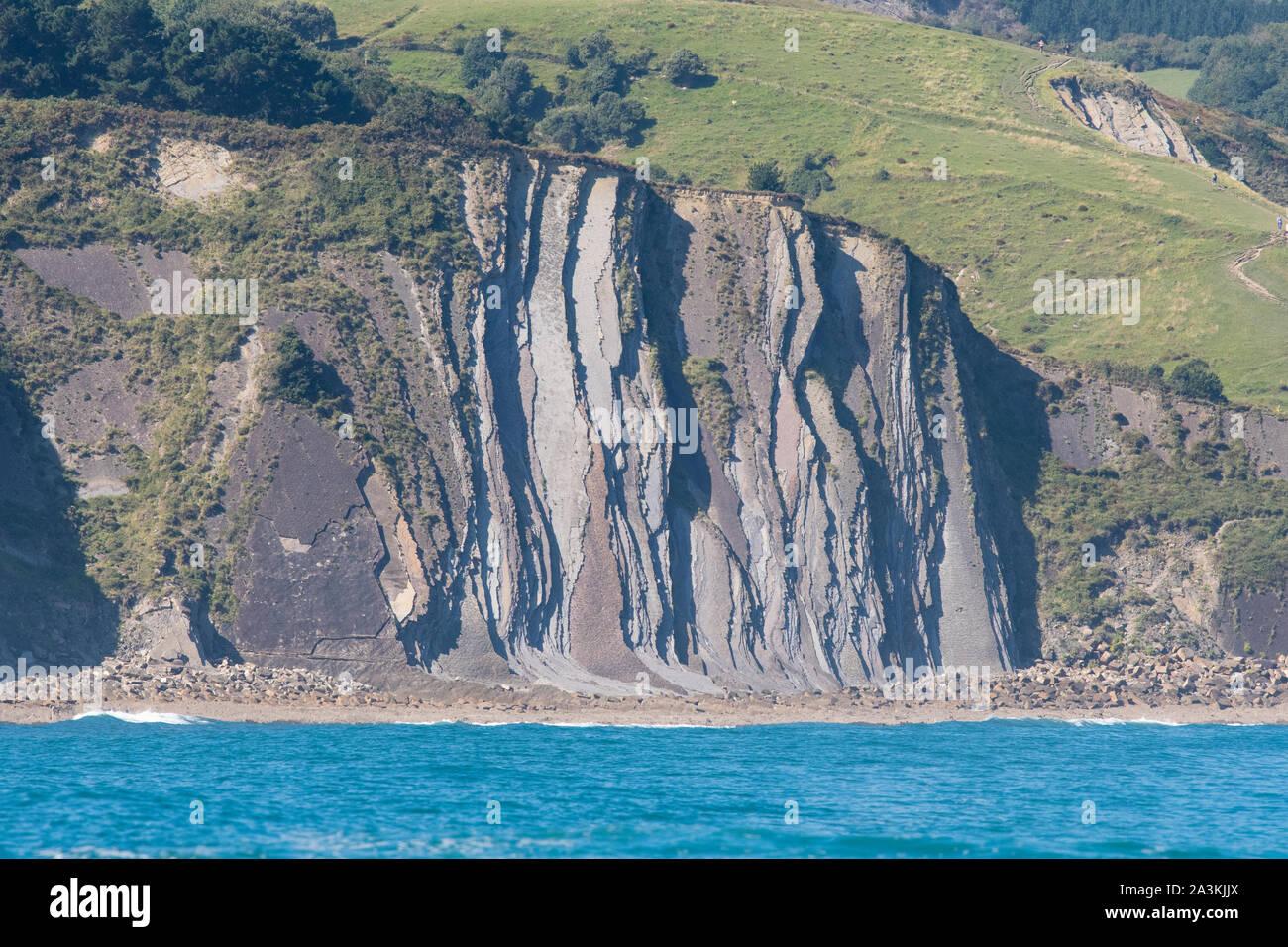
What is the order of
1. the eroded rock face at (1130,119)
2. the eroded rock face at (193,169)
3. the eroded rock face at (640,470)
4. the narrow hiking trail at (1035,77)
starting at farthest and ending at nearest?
the eroded rock face at (1130,119) < the narrow hiking trail at (1035,77) < the eroded rock face at (193,169) < the eroded rock face at (640,470)

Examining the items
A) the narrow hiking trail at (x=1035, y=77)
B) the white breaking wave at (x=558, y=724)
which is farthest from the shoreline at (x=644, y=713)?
the narrow hiking trail at (x=1035, y=77)

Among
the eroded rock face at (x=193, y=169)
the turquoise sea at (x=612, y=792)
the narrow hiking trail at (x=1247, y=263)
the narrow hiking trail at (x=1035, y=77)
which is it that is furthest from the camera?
the narrow hiking trail at (x=1035, y=77)

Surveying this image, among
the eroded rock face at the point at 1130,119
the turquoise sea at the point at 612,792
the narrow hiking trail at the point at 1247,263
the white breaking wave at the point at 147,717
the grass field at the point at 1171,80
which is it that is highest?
the grass field at the point at 1171,80

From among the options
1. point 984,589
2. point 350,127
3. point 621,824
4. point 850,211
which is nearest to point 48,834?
point 621,824

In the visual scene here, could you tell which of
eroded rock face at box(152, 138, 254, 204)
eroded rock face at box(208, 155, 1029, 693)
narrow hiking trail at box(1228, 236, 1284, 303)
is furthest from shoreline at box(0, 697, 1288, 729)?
narrow hiking trail at box(1228, 236, 1284, 303)

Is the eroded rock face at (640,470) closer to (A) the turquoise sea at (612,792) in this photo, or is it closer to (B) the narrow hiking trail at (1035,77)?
(A) the turquoise sea at (612,792)

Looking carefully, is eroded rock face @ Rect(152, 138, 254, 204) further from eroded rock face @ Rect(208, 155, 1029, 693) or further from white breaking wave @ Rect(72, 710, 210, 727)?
white breaking wave @ Rect(72, 710, 210, 727)
